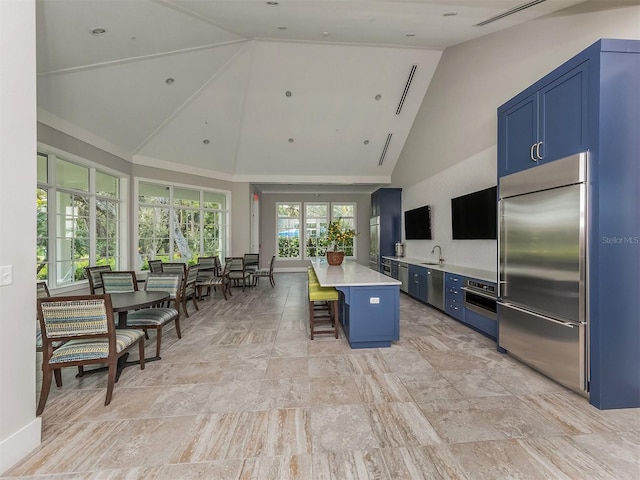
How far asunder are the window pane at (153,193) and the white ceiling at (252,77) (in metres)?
0.58

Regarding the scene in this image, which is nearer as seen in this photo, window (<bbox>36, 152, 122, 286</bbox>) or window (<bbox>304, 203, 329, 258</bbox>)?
window (<bbox>36, 152, 122, 286</bbox>)

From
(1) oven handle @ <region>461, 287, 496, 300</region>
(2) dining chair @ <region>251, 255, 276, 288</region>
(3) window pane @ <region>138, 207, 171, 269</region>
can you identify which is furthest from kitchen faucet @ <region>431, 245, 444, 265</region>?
(3) window pane @ <region>138, 207, 171, 269</region>

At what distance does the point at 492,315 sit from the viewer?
3.52m

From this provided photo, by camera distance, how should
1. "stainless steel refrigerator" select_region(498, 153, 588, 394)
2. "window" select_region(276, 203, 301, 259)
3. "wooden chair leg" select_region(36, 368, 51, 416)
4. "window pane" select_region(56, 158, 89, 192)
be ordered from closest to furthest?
"wooden chair leg" select_region(36, 368, 51, 416) → "stainless steel refrigerator" select_region(498, 153, 588, 394) → "window pane" select_region(56, 158, 89, 192) → "window" select_region(276, 203, 301, 259)

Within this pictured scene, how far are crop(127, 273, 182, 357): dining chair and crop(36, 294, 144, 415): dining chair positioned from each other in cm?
75

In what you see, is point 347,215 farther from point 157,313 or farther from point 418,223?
point 157,313

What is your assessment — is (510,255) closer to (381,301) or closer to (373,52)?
(381,301)

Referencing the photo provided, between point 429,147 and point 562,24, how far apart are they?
328 centimetres

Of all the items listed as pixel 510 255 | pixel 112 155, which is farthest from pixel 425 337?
pixel 112 155

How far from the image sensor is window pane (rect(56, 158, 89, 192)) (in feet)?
14.6

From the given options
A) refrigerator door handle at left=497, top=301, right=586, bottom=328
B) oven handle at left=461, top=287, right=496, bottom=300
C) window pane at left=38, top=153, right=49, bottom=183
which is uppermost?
window pane at left=38, top=153, right=49, bottom=183

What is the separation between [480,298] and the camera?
3770mm

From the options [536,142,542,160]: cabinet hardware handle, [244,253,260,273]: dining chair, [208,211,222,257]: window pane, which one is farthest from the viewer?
[208,211,222,257]: window pane

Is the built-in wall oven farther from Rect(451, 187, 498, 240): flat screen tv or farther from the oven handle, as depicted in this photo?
Rect(451, 187, 498, 240): flat screen tv
